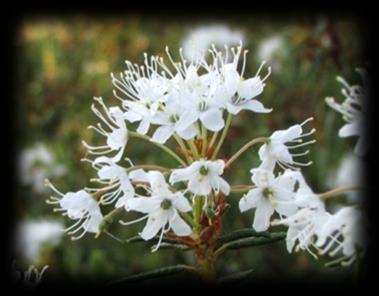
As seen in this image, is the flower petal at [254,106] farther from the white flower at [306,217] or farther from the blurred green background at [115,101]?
the blurred green background at [115,101]

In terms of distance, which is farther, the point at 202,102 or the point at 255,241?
the point at 255,241

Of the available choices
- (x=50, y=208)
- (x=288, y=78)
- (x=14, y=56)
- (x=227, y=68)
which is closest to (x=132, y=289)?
(x=227, y=68)

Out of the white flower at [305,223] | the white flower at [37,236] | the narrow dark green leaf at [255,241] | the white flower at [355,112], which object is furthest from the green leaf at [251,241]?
the white flower at [37,236]

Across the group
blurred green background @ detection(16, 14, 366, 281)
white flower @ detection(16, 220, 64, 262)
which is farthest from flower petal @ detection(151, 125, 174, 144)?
white flower @ detection(16, 220, 64, 262)

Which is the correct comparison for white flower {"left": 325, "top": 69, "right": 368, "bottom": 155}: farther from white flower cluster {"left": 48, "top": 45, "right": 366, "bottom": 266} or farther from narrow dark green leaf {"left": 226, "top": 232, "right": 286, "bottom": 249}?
narrow dark green leaf {"left": 226, "top": 232, "right": 286, "bottom": 249}

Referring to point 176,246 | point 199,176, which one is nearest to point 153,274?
point 176,246

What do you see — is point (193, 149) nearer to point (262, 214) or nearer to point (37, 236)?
point (262, 214)
